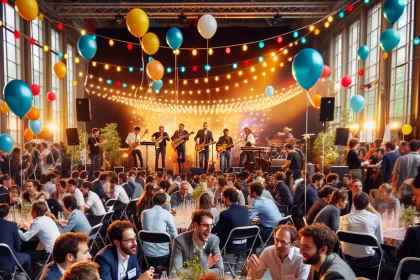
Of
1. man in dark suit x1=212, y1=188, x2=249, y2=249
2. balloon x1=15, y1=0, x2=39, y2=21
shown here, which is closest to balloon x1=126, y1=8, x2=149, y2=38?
balloon x1=15, y1=0, x2=39, y2=21

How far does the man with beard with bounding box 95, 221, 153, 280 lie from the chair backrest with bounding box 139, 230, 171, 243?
3.32 ft

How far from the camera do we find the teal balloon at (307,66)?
5.35m

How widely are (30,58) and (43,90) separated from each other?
2.10m

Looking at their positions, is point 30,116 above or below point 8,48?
below

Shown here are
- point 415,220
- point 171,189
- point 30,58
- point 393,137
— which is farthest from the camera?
point 30,58

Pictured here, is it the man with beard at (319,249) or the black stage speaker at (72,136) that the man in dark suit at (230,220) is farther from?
the black stage speaker at (72,136)

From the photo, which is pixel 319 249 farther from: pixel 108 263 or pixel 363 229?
pixel 363 229

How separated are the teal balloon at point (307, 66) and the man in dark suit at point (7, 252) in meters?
3.99

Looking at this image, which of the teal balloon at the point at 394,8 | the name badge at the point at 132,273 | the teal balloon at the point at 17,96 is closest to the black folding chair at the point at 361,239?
the name badge at the point at 132,273

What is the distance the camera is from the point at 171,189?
23.5ft

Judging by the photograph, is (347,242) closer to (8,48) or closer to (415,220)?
(415,220)

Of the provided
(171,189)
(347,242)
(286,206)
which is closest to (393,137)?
(286,206)

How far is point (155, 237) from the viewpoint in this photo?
4129mm

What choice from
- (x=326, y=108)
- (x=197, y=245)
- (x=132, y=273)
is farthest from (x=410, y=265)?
(x=326, y=108)
